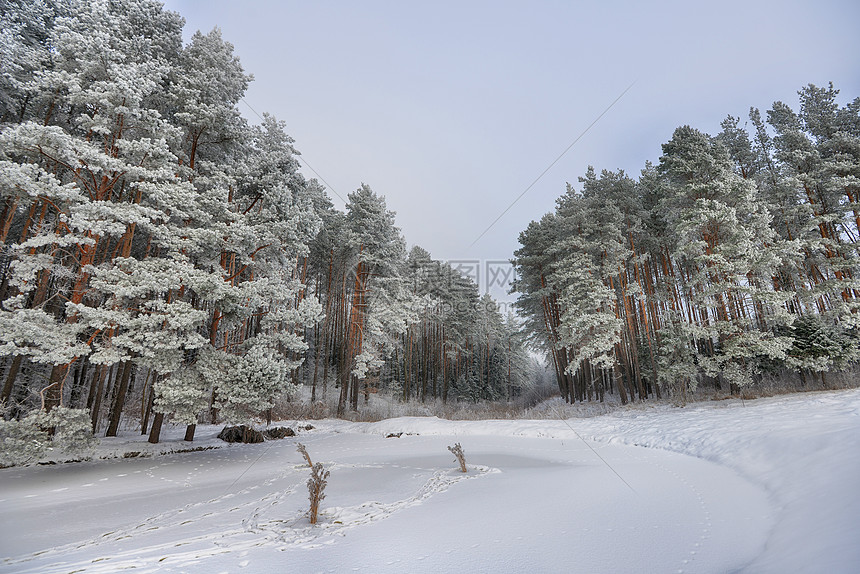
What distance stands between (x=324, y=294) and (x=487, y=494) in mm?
27959

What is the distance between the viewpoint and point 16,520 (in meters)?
5.01

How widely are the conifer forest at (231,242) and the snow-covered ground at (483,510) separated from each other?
8.92 feet

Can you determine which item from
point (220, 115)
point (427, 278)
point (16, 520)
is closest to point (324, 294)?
point (427, 278)

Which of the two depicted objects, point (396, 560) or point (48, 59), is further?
point (48, 59)

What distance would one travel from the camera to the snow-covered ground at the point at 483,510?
316cm

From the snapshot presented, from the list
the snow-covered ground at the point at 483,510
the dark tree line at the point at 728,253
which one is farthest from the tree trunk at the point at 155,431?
the dark tree line at the point at 728,253

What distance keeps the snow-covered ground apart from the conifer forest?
2.72m

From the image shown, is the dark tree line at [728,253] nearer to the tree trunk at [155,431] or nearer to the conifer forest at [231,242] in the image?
the conifer forest at [231,242]

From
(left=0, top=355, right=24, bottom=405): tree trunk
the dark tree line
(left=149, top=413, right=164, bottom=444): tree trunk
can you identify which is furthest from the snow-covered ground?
the dark tree line

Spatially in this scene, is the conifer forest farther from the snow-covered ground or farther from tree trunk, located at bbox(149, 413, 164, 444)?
the snow-covered ground

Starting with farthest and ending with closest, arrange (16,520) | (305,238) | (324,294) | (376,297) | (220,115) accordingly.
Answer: (324,294) < (376,297) < (305,238) < (220,115) < (16,520)

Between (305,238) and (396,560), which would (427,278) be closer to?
(305,238)

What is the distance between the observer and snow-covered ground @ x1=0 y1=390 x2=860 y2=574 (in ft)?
10.4

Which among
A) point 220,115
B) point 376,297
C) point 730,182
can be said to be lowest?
point 376,297
